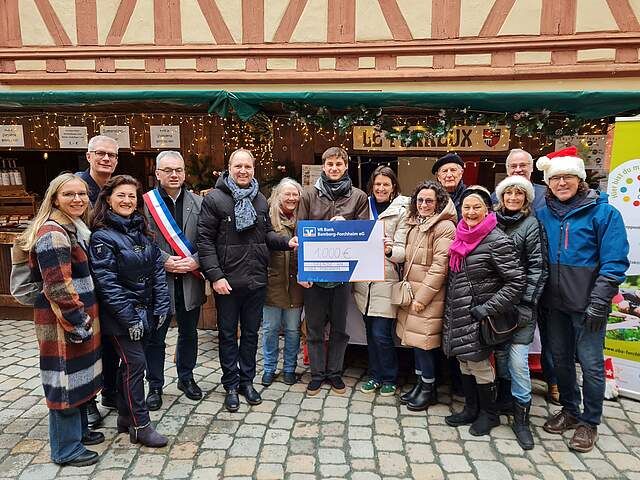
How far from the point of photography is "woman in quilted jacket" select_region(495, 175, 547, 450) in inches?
126

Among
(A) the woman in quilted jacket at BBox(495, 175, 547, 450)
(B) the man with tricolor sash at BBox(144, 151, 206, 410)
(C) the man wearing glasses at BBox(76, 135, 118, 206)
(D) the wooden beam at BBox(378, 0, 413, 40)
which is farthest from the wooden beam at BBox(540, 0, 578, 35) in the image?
(C) the man wearing glasses at BBox(76, 135, 118, 206)

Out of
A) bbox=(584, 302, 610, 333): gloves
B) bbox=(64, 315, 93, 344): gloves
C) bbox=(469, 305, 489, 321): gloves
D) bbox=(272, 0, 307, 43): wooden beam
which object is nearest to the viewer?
bbox=(64, 315, 93, 344): gloves

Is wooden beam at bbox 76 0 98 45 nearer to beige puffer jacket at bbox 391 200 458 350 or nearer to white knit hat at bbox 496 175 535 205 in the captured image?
beige puffer jacket at bbox 391 200 458 350

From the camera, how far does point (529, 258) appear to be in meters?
3.21

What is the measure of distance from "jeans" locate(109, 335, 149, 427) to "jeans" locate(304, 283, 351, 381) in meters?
1.50

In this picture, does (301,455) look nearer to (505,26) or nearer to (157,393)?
(157,393)

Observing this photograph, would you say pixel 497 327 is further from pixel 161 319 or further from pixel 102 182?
pixel 102 182

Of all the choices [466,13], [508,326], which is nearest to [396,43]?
[466,13]

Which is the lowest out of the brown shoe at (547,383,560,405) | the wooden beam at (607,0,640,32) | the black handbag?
the brown shoe at (547,383,560,405)

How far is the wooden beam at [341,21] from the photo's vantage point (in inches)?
262

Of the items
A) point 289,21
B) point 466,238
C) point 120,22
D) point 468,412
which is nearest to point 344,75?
point 289,21

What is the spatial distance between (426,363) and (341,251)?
125 centimetres

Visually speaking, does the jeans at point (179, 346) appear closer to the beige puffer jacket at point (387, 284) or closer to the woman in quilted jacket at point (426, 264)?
the beige puffer jacket at point (387, 284)

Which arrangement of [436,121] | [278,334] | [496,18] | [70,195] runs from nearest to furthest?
1. [70,195]
2. [278,334]
3. [436,121]
4. [496,18]
